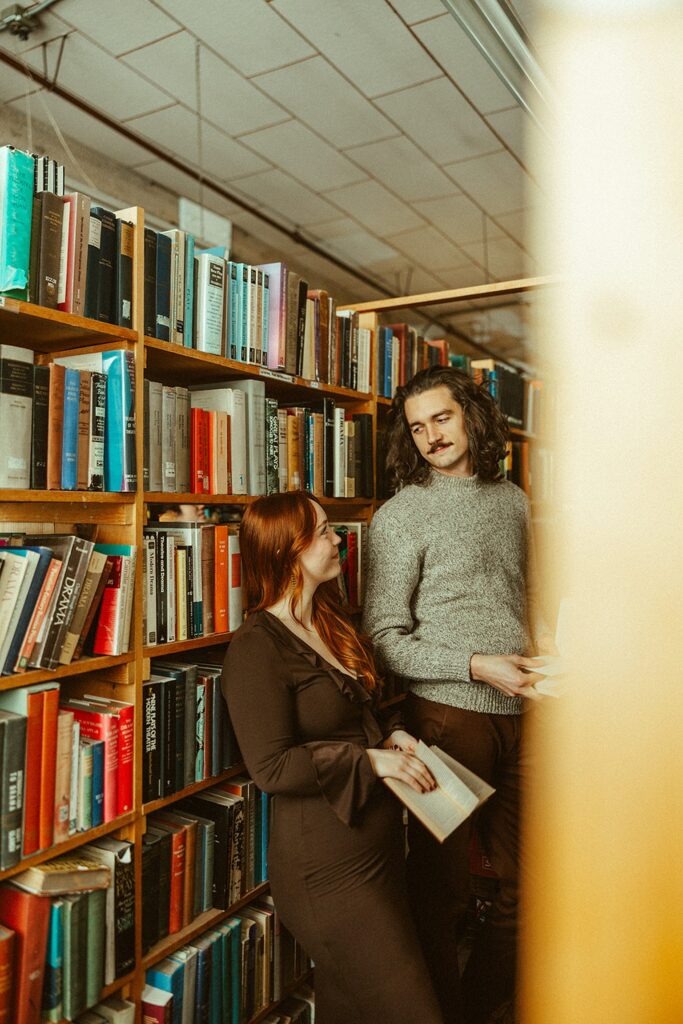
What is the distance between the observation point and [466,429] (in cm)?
191

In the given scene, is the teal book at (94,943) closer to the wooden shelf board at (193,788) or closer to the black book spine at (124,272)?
the wooden shelf board at (193,788)

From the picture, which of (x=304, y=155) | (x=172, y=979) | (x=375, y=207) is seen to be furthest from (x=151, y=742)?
(x=375, y=207)

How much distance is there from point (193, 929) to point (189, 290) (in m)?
1.43

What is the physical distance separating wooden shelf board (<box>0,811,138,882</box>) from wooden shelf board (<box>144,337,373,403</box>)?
96cm

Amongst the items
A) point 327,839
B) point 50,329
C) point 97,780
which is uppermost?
point 50,329

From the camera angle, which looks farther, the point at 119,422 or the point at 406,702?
the point at 406,702

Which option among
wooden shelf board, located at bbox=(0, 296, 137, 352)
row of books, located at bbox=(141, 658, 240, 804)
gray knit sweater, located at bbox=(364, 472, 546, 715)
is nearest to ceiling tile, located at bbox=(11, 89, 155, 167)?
wooden shelf board, located at bbox=(0, 296, 137, 352)

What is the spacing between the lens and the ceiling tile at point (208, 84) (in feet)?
9.50

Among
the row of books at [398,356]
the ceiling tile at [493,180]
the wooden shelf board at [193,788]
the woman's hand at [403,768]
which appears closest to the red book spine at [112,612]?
the wooden shelf board at [193,788]

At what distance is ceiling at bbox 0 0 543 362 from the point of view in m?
2.72

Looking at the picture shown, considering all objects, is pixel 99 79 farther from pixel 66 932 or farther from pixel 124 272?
pixel 66 932

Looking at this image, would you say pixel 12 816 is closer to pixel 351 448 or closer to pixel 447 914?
pixel 447 914

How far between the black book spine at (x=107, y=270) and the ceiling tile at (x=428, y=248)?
3.90 meters

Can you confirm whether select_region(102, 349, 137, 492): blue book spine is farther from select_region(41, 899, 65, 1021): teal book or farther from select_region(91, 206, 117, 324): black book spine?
select_region(41, 899, 65, 1021): teal book
